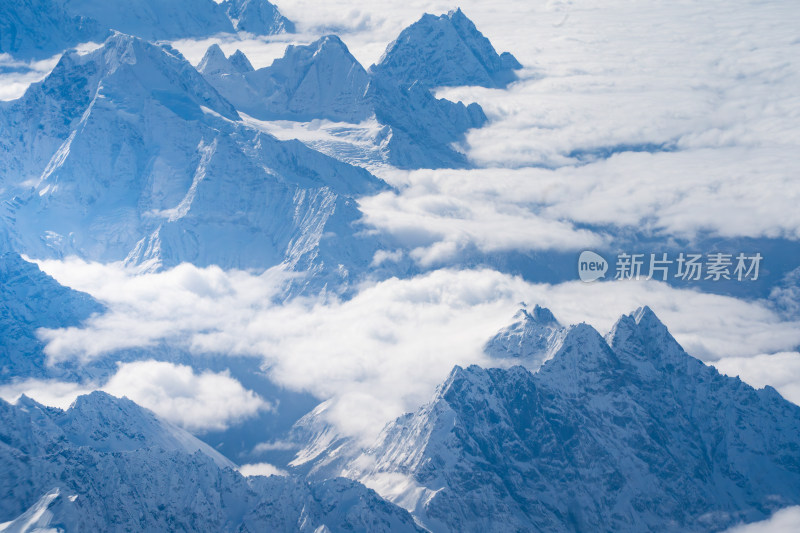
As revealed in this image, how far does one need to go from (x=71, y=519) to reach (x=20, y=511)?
8451mm

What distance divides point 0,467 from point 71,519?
15168 millimetres

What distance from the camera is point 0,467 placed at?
199 metres

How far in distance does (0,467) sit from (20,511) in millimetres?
8701

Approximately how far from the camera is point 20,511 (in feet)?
643

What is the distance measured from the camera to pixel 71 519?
198m
